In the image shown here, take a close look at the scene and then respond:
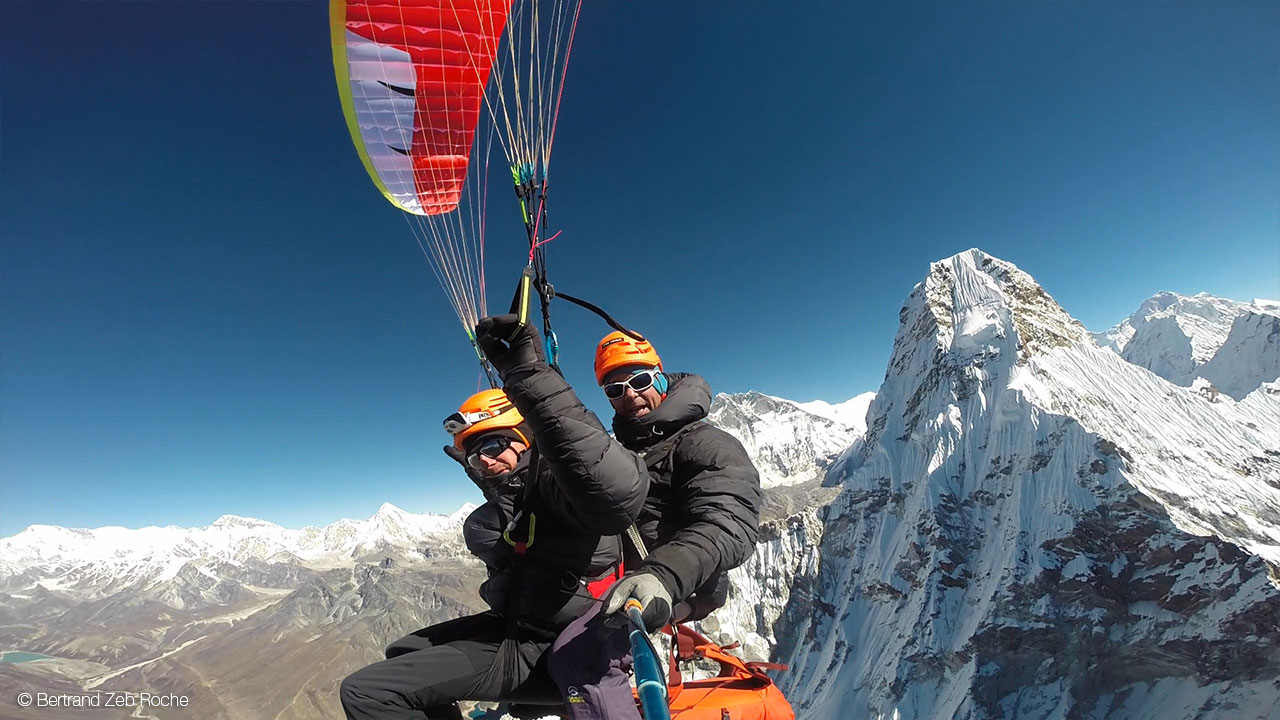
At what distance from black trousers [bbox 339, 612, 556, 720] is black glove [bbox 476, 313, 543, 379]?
7.44 feet

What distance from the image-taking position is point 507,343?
3.36 meters

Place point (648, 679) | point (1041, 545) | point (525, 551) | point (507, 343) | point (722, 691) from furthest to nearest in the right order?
point (1041, 545), point (722, 691), point (525, 551), point (507, 343), point (648, 679)

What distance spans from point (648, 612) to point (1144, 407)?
18035 cm

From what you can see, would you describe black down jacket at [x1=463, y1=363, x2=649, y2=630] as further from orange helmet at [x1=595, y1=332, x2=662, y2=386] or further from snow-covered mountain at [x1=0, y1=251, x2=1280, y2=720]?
snow-covered mountain at [x1=0, y1=251, x2=1280, y2=720]

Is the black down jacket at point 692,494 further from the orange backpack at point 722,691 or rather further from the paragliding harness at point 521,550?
the paragliding harness at point 521,550

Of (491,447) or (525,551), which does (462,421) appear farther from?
(525,551)

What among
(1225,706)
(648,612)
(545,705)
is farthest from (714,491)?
(1225,706)

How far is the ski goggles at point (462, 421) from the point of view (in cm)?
475

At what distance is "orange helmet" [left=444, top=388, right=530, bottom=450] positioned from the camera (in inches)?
187

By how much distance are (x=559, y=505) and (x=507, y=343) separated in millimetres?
1123

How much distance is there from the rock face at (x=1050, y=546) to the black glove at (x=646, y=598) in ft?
472

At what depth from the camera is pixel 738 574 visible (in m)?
197

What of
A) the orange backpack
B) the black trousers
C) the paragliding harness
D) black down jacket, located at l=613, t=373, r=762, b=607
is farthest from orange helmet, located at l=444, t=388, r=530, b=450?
the orange backpack

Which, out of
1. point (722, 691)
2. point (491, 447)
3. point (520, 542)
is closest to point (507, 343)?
point (520, 542)
